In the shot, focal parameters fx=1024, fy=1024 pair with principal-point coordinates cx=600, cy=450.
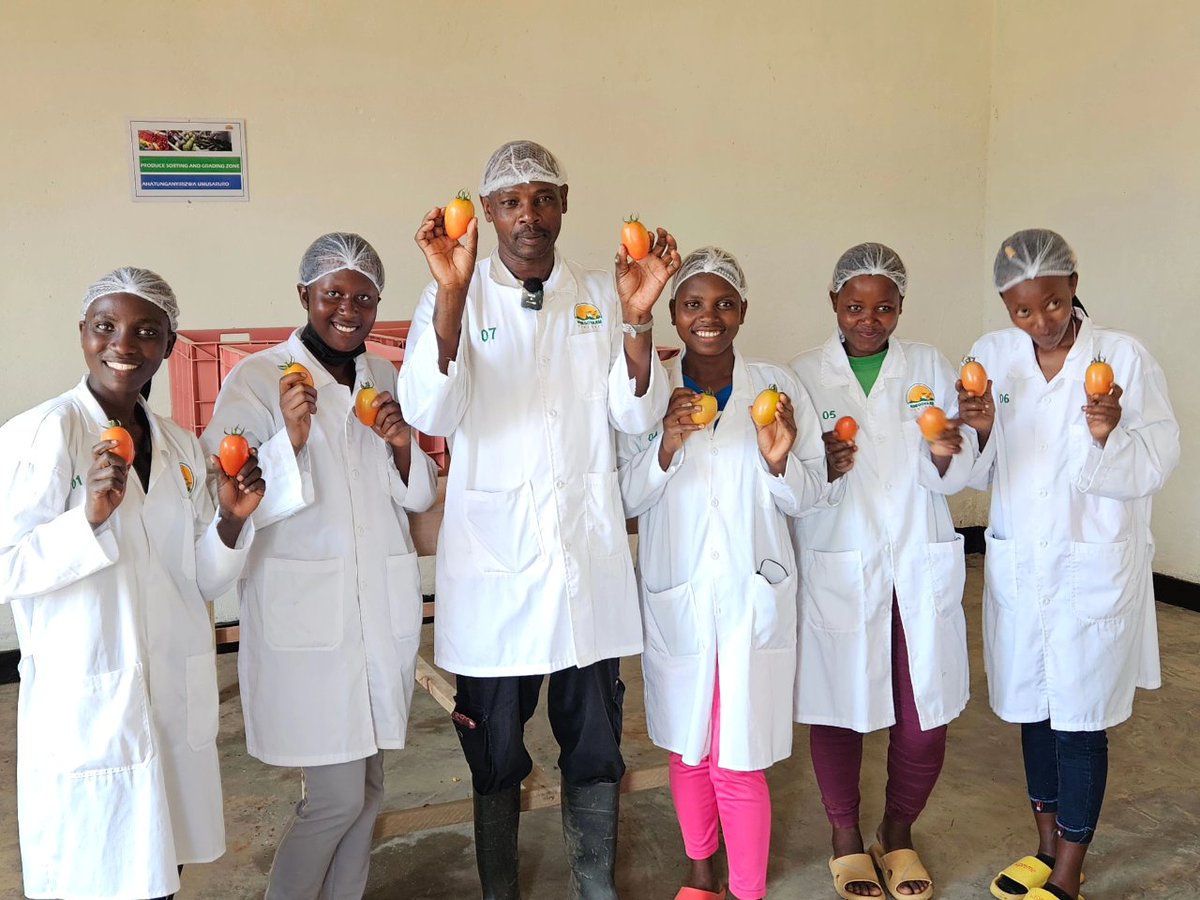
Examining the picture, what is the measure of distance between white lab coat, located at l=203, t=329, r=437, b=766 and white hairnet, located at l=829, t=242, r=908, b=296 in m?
1.53

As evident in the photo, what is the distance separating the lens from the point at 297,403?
2.68 meters

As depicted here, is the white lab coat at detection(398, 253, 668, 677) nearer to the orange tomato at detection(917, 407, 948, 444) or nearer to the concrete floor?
the orange tomato at detection(917, 407, 948, 444)

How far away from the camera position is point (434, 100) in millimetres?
6277

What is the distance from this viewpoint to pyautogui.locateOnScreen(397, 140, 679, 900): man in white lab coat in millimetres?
2914

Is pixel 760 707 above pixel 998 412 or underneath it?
underneath

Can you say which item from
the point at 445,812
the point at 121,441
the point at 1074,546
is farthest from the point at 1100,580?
the point at 121,441

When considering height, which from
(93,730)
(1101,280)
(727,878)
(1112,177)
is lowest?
(727,878)

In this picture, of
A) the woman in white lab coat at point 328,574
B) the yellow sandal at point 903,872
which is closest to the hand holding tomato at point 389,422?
the woman in white lab coat at point 328,574

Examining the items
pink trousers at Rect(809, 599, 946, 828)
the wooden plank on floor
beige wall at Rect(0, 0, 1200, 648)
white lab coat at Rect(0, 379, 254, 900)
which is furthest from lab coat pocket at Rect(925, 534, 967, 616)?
beige wall at Rect(0, 0, 1200, 648)

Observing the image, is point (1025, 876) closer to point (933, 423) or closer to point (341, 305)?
point (933, 423)

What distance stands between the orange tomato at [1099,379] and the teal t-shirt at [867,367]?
640mm

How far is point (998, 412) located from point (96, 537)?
271 cm

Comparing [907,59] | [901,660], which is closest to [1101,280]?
[907,59]

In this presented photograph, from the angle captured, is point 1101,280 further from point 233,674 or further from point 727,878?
point 233,674
